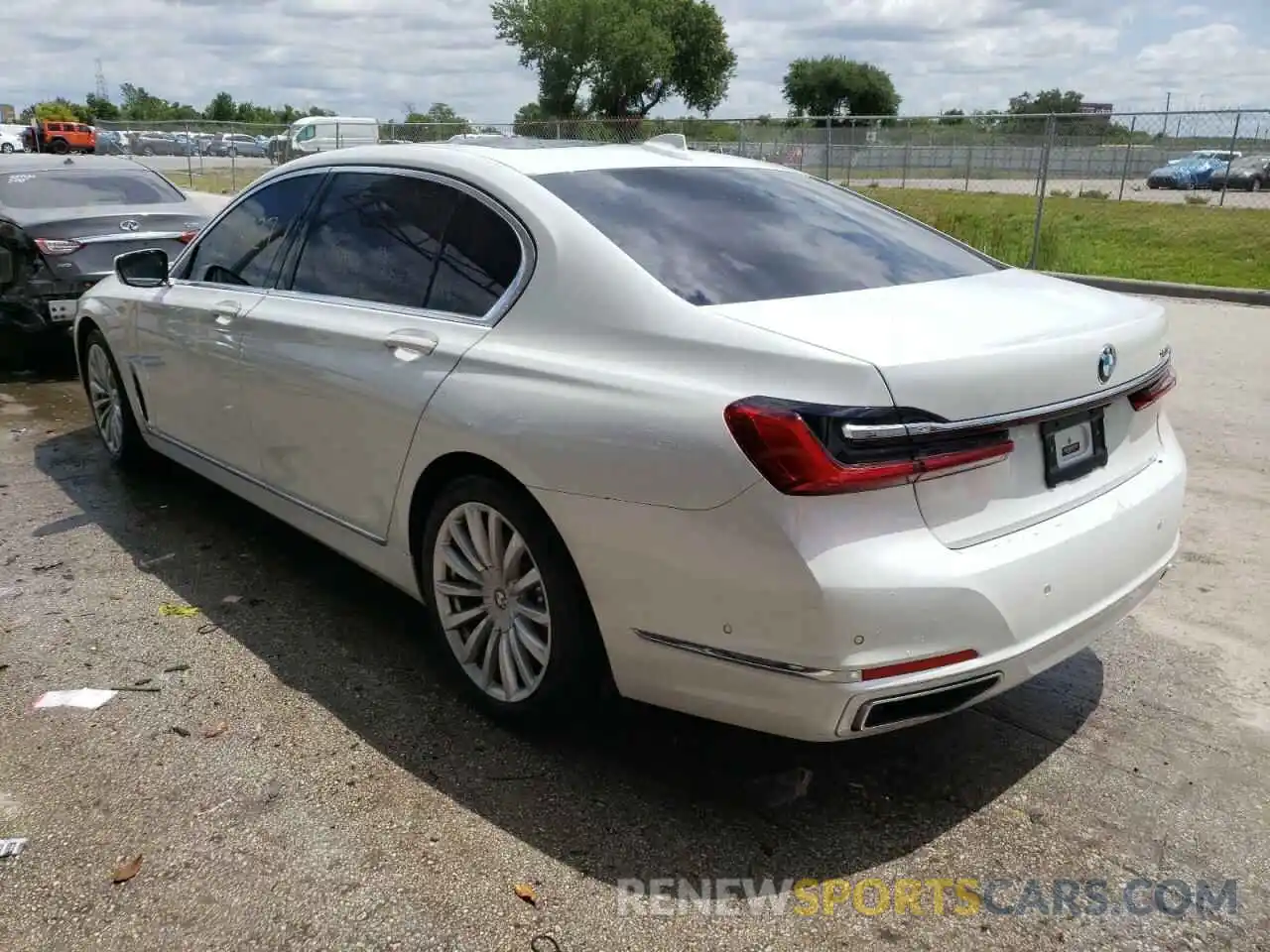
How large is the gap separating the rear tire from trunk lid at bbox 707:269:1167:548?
13.5ft

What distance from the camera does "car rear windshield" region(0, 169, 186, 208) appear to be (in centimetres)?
921

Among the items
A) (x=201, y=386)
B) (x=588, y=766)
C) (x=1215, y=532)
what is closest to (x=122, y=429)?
(x=201, y=386)

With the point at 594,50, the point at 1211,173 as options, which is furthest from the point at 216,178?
the point at 594,50

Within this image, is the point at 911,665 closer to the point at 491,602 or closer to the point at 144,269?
the point at 491,602

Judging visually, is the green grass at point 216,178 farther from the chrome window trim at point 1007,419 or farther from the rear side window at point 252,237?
the chrome window trim at point 1007,419

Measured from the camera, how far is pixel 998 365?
8.68ft

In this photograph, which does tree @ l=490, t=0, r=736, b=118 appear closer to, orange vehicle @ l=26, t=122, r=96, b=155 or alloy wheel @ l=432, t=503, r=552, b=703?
orange vehicle @ l=26, t=122, r=96, b=155

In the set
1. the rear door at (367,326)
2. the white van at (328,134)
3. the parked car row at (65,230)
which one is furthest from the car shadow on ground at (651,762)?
the white van at (328,134)

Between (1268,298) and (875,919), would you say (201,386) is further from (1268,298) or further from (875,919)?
(1268,298)

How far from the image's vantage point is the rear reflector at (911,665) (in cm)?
254

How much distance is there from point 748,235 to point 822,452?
1117 millimetres

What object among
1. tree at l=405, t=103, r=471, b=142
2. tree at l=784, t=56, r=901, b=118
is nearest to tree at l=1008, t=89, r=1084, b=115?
tree at l=784, t=56, r=901, b=118

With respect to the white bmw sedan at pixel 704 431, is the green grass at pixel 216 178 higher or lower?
lower

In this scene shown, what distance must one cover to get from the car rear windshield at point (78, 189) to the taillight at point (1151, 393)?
8620 millimetres
